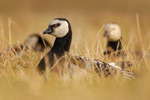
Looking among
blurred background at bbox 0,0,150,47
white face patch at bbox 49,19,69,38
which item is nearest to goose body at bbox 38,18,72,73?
white face patch at bbox 49,19,69,38

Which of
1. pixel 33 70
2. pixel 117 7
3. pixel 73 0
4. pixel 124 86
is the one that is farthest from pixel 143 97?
pixel 73 0

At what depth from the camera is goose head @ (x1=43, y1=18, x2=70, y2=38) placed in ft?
16.3

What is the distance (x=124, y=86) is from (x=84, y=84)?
0.46 meters

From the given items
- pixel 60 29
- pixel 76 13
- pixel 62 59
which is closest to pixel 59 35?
pixel 60 29

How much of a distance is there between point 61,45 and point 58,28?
9.8 inches

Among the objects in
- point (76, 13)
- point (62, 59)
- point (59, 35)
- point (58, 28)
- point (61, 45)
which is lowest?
point (76, 13)

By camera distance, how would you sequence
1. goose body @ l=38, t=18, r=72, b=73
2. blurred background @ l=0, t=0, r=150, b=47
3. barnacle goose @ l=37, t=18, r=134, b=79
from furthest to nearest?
blurred background @ l=0, t=0, r=150, b=47 → goose body @ l=38, t=18, r=72, b=73 → barnacle goose @ l=37, t=18, r=134, b=79

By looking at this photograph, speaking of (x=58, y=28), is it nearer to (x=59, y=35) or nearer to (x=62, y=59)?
(x=59, y=35)

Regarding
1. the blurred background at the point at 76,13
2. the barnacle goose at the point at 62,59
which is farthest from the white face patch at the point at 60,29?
the blurred background at the point at 76,13

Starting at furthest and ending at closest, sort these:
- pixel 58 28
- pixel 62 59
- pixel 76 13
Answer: pixel 76 13 < pixel 58 28 < pixel 62 59

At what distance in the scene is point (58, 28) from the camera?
494cm

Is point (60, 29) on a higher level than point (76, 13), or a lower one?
higher

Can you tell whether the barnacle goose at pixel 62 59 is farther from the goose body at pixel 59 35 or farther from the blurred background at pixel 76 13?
the blurred background at pixel 76 13

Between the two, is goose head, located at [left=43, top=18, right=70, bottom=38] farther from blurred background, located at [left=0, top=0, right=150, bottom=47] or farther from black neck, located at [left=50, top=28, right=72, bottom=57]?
blurred background, located at [left=0, top=0, right=150, bottom=47]
